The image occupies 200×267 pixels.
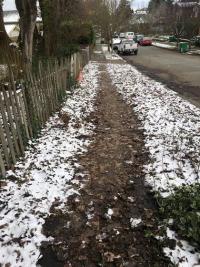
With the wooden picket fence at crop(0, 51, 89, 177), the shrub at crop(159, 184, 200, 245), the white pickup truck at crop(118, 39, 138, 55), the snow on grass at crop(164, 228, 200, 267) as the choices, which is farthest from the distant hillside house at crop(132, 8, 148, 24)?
the snow on grass at crop(164, 228, 200, 267)

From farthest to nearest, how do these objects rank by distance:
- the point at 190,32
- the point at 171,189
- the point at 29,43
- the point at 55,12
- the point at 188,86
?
the point at 190,32, the point at 55,12, the point at 188,86, the point at 29,43, the point at 171,189

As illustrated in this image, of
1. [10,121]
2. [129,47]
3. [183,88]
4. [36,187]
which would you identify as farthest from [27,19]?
[129,47]

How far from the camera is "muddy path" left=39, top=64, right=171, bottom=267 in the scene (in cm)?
334

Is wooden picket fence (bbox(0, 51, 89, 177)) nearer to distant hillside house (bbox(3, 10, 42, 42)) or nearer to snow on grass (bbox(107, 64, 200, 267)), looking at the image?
snow on grass (bbox(107, 64, 200, 267))

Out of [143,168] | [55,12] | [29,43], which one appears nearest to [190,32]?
[55,12]

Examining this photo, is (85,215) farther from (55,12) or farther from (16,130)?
(55,12)

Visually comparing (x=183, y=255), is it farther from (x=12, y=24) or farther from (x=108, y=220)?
(x=12, y=24)

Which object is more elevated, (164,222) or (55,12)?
(55,12)

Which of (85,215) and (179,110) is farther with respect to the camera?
(179,110)

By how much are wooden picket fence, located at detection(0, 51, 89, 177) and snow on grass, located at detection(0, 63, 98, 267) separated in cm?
22

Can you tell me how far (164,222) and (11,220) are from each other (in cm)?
189

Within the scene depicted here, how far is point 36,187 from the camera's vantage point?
15.3 ft

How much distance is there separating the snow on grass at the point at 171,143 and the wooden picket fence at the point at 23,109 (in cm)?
233

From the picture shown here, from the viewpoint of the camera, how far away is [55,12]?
1770 cm
